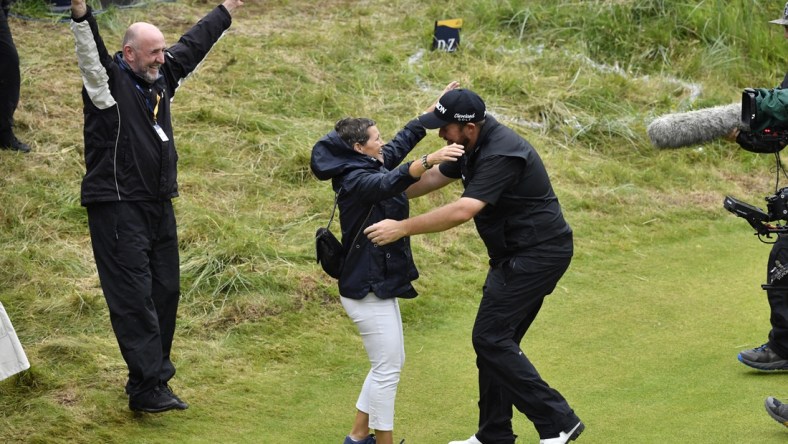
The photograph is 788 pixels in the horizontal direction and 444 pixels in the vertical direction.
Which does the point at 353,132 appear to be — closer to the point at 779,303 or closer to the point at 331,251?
the point at 331,251

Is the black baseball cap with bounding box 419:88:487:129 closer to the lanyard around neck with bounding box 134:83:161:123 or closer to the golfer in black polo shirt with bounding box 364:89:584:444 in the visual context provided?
the golfer in black polo shirt with bounding box 364:89:584:444

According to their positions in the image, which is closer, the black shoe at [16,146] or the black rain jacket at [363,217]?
the black rain jacket at [363,217]

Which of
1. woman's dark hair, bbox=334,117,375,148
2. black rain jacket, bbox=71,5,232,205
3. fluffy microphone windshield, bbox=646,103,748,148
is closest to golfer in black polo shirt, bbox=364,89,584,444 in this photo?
woman's dark hair, bbox=334,117,375,148

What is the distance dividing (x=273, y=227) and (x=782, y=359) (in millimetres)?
4010

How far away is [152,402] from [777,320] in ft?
11.8

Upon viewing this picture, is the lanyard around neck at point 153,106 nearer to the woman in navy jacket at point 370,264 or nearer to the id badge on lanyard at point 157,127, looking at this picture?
the id badge on lanyard at point 157,127

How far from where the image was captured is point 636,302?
25.3 ft

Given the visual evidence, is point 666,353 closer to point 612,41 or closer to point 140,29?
point 140,29

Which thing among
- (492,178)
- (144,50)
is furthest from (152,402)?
(492,178)

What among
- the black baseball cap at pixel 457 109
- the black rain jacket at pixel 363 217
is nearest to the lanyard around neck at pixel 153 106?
the black rain jacket at pixel 363 217

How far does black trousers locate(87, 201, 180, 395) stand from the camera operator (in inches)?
134

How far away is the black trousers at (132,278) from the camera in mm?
5637

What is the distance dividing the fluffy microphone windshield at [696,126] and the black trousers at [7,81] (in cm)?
572

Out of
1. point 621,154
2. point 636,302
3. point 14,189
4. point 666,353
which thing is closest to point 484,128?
point 666,353
